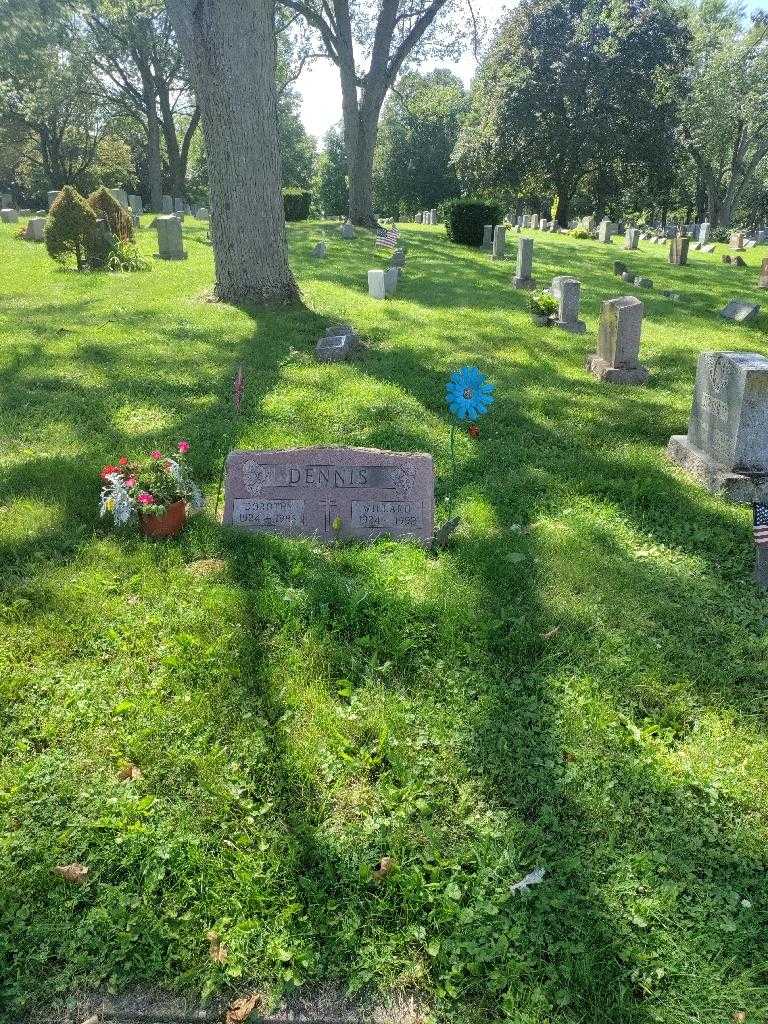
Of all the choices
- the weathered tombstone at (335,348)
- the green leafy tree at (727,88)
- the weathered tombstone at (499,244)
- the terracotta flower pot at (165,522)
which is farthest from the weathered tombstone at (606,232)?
the terracotta flower pot at (165,522)

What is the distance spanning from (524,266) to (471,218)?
881 cm

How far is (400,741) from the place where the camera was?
313 cm

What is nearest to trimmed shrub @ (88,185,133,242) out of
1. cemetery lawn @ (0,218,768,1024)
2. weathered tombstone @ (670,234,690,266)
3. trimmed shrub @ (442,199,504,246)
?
cemetery lawn @ (0,218,768,1024)

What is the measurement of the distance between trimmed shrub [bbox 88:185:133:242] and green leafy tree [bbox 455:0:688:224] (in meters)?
24.3

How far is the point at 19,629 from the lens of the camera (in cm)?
370

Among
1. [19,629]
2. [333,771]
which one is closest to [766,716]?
[333,771]

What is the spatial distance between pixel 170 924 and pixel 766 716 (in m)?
2.76

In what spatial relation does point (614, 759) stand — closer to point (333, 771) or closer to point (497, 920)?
point (497, 920)

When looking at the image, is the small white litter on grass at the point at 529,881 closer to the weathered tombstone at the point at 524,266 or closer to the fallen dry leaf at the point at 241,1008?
the fallen dry leaf at the point at 241,1008

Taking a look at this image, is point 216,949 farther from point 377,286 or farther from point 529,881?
point 377,286

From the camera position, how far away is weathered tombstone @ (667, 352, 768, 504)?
5125mm

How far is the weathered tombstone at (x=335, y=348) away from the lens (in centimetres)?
835

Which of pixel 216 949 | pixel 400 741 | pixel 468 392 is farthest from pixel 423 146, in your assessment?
pixel 216 949

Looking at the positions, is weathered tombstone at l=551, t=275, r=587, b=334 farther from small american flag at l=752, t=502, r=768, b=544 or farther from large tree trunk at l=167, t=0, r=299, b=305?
small american flag at l=752, t=502, r=768, b=544
